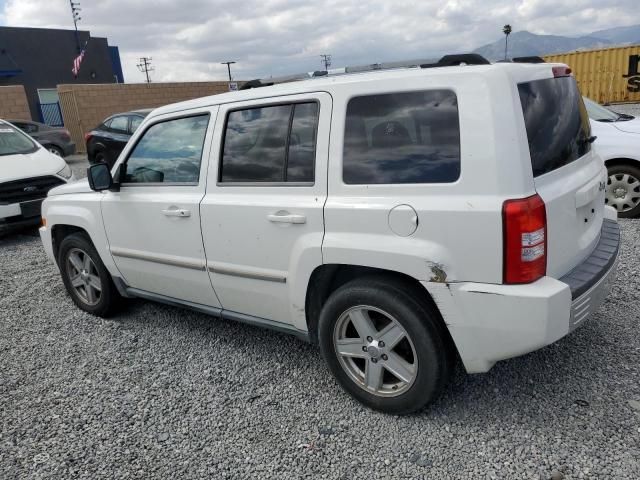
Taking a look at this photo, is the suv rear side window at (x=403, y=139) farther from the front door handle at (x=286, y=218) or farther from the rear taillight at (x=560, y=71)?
the rear taillight at (x=560, y=71)

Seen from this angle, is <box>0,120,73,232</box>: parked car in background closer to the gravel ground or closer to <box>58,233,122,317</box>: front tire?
<box>58,233,122,317</box>: front tire

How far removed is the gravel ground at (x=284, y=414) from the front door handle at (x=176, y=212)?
1027mm

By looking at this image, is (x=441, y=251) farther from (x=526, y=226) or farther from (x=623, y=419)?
(x=623, y=419)

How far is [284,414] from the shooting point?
9.34 feet

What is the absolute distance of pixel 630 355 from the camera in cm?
311

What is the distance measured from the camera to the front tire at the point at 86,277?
13.8ft

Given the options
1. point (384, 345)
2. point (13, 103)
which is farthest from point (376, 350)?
point (13, 103)

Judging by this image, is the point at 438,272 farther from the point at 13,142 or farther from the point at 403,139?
the point at 13,142

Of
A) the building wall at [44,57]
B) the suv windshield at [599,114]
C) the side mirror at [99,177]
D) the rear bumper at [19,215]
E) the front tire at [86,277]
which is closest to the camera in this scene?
the side mirror at [99,177]

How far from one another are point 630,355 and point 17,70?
33.9 metres

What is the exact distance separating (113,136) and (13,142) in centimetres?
480

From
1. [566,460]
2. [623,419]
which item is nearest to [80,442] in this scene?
[566,460]

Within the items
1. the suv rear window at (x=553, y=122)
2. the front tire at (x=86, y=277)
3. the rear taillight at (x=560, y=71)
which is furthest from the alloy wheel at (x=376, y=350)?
the front tire at (x=86, y=277)

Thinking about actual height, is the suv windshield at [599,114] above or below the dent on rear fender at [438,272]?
above
